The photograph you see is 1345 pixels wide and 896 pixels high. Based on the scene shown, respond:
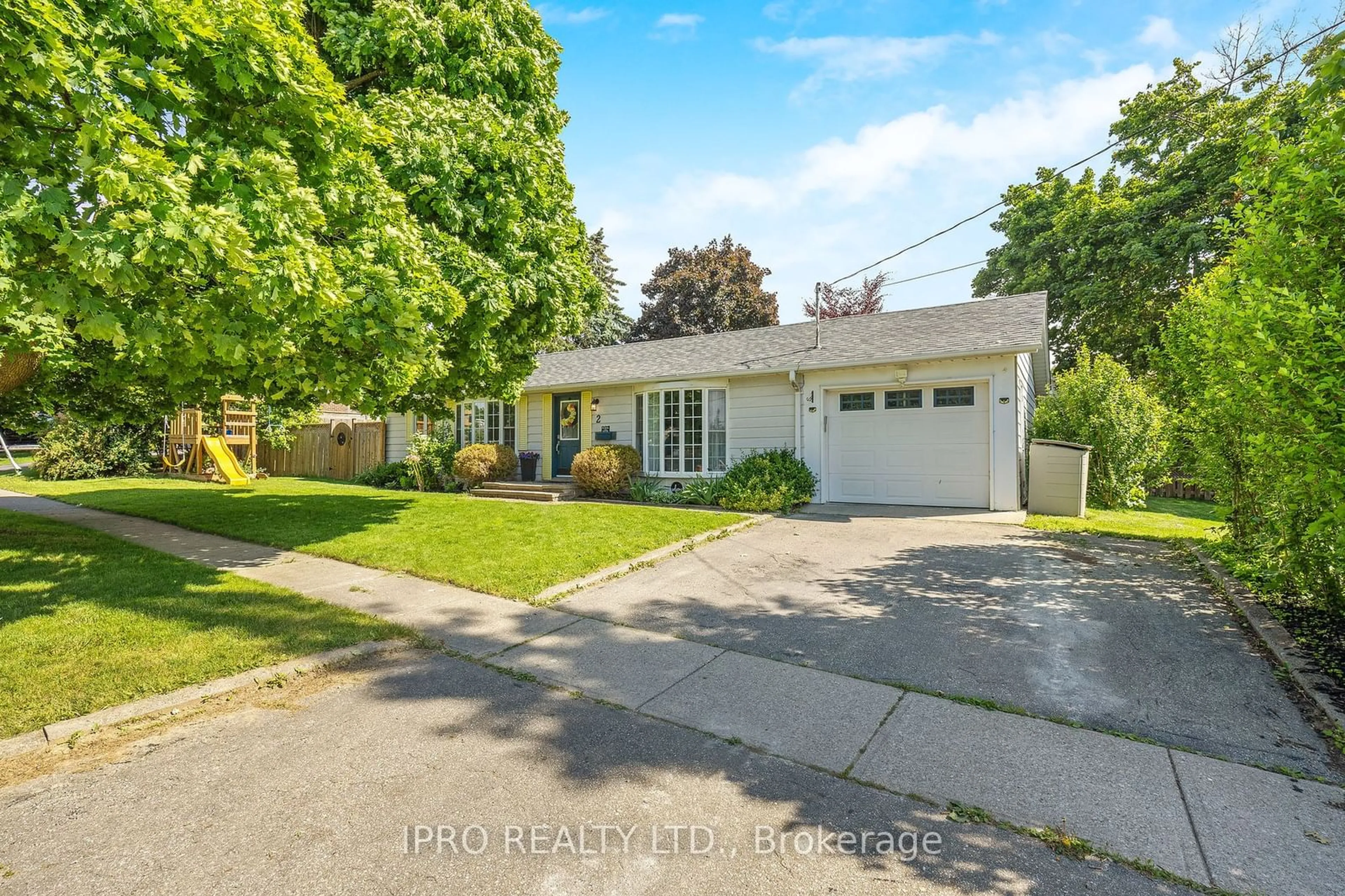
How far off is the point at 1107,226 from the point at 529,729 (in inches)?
962

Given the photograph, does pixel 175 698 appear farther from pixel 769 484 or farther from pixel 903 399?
pixel 903 399

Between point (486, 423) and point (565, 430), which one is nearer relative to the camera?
point (565, 430)

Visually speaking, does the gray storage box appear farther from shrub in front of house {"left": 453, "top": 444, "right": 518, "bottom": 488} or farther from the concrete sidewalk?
shrub in front of house {"left": 453, "top": 444, "right": 518, "bottom": 488}

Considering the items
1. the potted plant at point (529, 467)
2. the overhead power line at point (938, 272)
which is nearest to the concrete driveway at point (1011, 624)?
the potted plant at point (529, 467)

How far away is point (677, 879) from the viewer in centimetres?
208

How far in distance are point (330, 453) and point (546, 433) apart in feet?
30.7

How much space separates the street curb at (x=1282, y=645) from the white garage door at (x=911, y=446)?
471 cm

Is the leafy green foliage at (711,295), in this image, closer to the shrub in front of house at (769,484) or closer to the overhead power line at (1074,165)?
the overhead power line at (1074,165)

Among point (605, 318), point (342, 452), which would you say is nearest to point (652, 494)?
point (342, 452)

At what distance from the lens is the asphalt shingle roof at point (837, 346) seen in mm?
10609

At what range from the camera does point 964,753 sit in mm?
2887

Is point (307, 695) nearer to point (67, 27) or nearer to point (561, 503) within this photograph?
point (67, 27)

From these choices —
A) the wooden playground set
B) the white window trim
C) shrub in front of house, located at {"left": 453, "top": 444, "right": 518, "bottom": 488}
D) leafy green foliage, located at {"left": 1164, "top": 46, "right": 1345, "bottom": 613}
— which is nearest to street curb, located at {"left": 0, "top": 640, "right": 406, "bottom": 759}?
leafy green foliage, located at {"left": 1164, "top": 46, "right": 1345, "bottom": 613}

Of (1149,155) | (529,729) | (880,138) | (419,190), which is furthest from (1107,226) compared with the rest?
(529,729)
